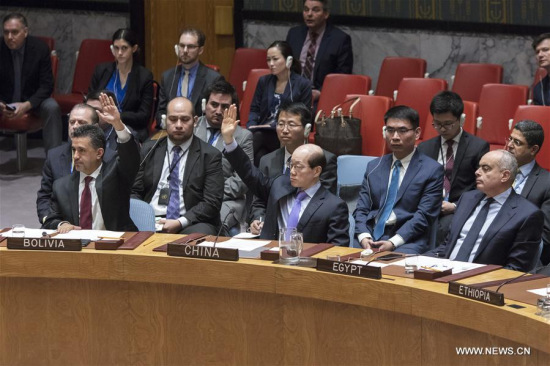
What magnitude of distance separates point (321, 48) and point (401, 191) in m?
2.45

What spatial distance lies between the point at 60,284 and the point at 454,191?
2388mm

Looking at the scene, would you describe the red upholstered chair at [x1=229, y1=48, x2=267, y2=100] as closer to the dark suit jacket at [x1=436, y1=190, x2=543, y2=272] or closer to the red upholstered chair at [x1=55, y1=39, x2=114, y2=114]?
the red upholstered chair at [x1=55, y1=39, x2=114, y2=114]

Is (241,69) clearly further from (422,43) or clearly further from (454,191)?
(454,191)

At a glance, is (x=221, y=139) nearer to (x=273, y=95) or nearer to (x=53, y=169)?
(x=273, y=95)

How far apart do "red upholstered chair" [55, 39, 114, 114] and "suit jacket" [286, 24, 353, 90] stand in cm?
169

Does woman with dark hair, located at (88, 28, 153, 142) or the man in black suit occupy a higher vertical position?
woman with dark hair, located at (88, 28, 153, 142)

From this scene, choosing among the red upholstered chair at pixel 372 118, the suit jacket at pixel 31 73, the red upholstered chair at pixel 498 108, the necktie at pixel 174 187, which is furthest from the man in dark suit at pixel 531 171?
the suit jacket at pixel 31 73

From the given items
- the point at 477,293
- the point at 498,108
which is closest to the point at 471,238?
the point at 477,293

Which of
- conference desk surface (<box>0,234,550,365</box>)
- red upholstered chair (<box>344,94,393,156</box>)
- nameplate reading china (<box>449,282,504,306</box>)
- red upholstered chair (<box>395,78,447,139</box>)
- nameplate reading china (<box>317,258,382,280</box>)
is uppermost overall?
red upholstered chair (<box>395,78,447,139</box>)

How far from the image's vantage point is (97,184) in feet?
15.9

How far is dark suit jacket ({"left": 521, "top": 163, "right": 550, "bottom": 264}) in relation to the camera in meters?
5.02

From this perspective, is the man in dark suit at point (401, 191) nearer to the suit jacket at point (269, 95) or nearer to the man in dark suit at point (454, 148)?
the man in dark suit at point (454, 148)

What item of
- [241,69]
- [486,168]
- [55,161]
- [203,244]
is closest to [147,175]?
[55,161]

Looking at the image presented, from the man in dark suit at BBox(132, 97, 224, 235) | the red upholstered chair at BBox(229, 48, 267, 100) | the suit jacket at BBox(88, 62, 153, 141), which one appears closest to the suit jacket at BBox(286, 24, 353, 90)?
the red upholstered chair at BBox(229, 48, 267, 100)
